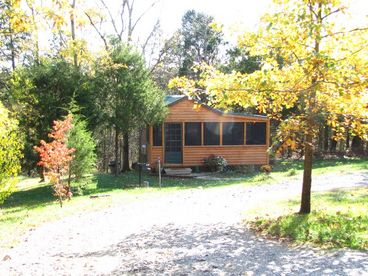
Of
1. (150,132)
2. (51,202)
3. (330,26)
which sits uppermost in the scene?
(330,26)

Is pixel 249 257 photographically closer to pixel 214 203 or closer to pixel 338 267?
pixel 338 267

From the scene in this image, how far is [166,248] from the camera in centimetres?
656

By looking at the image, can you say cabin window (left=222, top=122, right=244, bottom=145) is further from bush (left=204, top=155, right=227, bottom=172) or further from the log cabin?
bush (left=204, top=155, right=227, bottom=172)

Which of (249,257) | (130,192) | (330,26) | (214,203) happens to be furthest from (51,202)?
(330,26)

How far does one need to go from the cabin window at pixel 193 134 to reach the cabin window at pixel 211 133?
329 millimetres

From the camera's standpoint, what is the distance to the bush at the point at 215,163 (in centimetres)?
2042

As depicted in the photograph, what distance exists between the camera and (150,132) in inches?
803

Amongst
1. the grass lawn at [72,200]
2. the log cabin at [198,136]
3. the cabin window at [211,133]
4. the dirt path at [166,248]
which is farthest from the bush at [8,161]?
the cabin window at [211,133]

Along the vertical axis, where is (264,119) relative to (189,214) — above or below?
above

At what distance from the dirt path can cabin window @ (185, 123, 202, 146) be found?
9.87m

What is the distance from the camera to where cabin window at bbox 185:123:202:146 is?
67.8 ft

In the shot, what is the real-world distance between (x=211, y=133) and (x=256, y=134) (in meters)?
2.61

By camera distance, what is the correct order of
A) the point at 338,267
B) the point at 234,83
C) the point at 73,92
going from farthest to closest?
the point at 73,92 < the point at 234,83 < the point at 338,267

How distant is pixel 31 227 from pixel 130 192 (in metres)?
5.33
